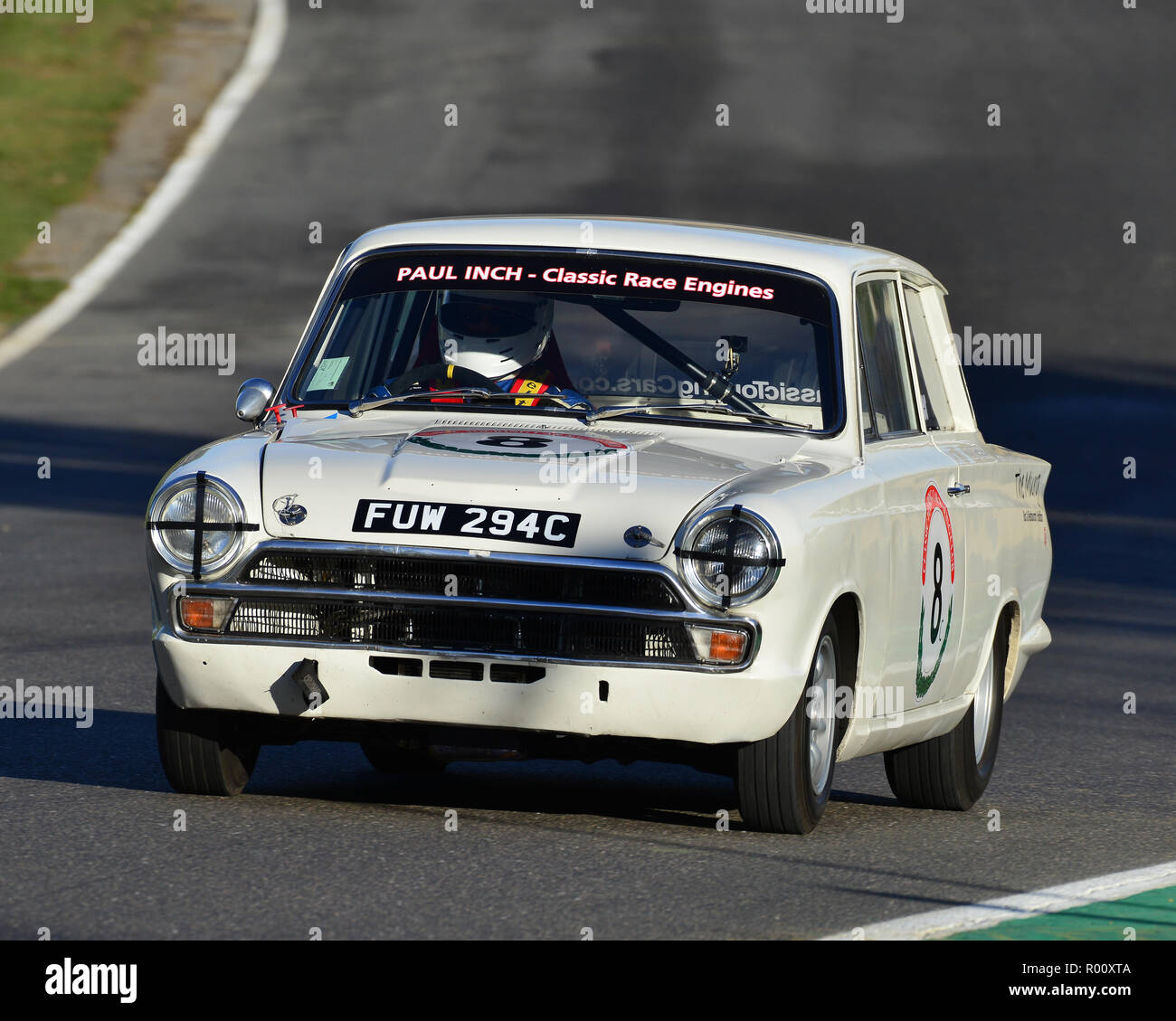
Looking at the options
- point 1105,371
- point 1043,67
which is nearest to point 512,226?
point 1105,371

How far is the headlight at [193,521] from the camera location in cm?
652

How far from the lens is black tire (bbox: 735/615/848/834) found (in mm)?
6520

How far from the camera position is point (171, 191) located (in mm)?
30844

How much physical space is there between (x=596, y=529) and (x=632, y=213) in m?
23.9

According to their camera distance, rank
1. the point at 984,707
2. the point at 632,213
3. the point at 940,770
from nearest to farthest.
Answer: the point at 940,770 → the point at 984,707 → the point at 632,213

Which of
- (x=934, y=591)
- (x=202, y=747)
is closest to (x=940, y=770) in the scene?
(x=934, y=591)

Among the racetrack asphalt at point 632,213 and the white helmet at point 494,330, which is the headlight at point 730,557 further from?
the white helmet at point 494,330

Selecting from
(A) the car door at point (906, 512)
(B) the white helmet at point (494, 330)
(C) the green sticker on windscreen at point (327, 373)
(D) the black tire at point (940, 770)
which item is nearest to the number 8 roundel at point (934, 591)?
(A) the car door at point (906, 512)

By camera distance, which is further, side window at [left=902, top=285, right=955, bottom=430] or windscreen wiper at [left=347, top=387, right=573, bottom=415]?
side window at [left=902, top=285, right=955, bottom=430]

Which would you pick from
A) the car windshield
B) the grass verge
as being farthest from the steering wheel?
the grass verge

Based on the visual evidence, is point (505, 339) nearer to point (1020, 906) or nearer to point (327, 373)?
point (327, 373)

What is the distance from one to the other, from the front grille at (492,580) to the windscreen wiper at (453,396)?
97 centimetres

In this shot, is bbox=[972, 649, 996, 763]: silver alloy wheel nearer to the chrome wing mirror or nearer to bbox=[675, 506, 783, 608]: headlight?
bbox=[675, 506, 783, 608]: headlight

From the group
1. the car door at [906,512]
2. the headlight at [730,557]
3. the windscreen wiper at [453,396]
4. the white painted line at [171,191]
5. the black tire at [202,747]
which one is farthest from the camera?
the white painted line at [171,191]
